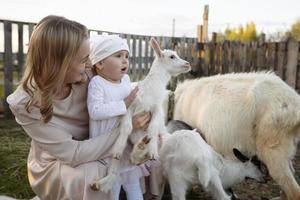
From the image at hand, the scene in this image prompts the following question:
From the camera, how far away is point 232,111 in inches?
153

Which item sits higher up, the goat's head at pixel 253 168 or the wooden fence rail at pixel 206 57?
the wooden fence rail at pixel 206 57

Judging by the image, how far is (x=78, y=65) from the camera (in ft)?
7.45

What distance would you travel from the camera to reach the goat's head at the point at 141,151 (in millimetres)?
2305

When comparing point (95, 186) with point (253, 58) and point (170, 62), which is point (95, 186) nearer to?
point (170, 62)

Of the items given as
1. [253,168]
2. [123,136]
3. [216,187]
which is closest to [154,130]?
[123,136]

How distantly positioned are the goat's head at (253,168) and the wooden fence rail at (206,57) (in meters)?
3.07

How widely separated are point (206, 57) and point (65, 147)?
7.02 metres

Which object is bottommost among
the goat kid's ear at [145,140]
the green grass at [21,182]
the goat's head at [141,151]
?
the green grass at [21,182]

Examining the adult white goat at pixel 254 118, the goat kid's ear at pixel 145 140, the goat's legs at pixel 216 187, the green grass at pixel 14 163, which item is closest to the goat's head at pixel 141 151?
the goat kid's ear at pixel 145 140

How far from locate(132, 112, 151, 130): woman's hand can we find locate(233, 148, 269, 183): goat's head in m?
1.34

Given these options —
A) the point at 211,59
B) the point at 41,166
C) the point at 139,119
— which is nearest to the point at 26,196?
the point at 41,166

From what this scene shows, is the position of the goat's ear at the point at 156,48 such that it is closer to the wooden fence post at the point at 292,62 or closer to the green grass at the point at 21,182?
the green grass at the point at 21,182

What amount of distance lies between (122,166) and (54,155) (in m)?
0.43

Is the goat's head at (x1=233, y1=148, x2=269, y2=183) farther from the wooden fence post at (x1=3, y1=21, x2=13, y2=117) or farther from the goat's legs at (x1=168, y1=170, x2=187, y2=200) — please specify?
the wooden fence post at (x1=3, y1=21, x2=13, y2=117)
